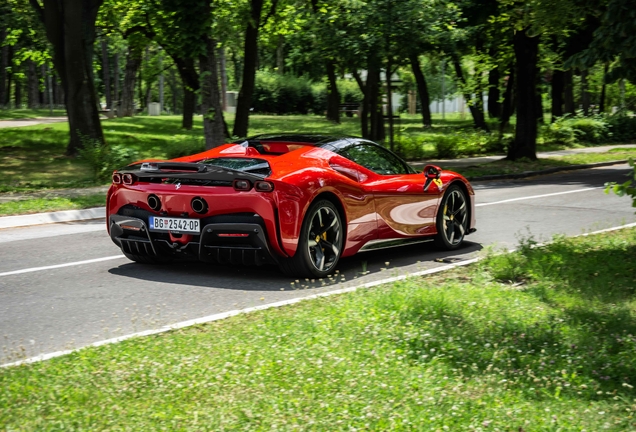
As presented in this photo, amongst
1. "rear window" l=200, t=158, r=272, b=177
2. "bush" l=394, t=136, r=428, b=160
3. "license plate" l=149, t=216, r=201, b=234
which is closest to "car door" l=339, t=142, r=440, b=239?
"rear window" l=200, t=158, r=272, b=177

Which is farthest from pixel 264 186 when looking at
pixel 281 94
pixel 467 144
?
pixel 281 94

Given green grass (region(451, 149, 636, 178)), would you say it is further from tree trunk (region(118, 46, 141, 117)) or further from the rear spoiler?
tree trunk (region(118, 46, 141, 117))

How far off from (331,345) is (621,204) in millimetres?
10805

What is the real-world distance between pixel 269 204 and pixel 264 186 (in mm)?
167

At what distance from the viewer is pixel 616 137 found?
36.4 m

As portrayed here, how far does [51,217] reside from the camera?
45.3ft

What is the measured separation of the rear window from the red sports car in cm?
1

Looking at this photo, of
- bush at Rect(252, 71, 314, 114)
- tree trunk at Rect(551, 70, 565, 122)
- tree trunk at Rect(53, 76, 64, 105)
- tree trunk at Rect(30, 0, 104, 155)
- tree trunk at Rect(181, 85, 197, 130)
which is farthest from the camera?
tree trunk at Rect(53, 76, 64, 105)

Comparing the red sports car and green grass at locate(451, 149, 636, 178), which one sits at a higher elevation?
the red sports car

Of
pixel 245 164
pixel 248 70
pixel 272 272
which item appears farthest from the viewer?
pixel 248 70

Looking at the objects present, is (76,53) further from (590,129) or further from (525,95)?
(590,129)

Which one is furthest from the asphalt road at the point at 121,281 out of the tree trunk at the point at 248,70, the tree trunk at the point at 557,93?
the tree trunk at the point at 557,93

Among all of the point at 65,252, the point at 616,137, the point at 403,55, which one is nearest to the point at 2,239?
the point at 65,252

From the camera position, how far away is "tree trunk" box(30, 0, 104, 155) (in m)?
21.6
